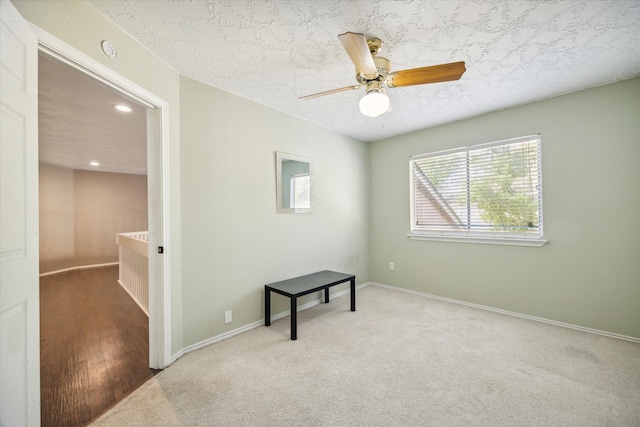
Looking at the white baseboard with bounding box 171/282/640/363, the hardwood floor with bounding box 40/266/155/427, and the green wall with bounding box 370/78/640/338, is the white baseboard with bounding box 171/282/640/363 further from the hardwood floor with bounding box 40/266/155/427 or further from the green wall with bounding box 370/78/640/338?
the hardwood floor with bounding box 40/266/155/427

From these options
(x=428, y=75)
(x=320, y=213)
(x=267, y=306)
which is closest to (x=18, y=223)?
(x=267, y=306)

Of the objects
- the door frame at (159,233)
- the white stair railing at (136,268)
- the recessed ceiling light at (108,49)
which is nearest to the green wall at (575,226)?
the door frame at (159,233)

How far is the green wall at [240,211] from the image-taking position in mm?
2400

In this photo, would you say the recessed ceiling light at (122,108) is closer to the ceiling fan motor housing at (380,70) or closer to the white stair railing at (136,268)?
the white stair railing at (136,268)

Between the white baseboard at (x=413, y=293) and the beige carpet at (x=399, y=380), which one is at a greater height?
the white baseboard at (x=413, y=293)

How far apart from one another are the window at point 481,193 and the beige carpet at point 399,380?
110cm

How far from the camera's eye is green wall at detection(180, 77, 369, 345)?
240 cm

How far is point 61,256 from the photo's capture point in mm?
6168

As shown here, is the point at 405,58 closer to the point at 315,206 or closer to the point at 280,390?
the point at 315,206

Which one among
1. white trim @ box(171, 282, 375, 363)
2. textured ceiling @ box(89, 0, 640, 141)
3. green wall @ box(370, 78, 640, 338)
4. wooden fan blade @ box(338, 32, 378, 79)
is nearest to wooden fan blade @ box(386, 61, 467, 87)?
wooden fan blade @ box(338, 32, 378, 79)

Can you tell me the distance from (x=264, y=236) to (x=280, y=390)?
5.07 feet

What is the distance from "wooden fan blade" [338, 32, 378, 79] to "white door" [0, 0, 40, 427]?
142cm

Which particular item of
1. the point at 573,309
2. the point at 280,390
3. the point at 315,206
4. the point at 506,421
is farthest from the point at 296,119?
the point at 573,309

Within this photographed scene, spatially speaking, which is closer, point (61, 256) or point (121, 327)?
point (121, 327)
